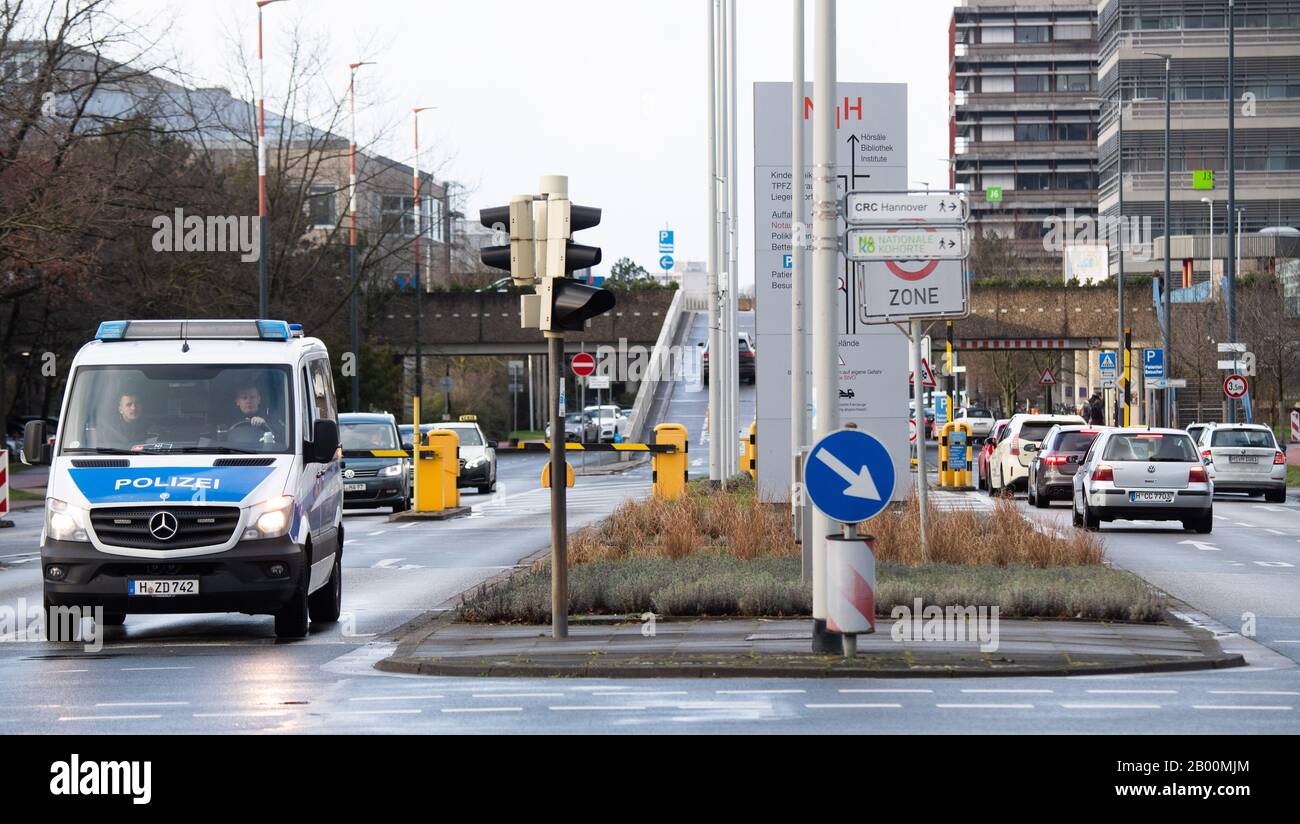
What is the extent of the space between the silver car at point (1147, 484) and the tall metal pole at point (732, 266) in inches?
481

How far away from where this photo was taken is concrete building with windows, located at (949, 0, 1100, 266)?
14362 cm

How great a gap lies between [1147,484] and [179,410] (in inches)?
667

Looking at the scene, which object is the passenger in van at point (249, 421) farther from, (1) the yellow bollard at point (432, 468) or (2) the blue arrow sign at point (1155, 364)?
(2) the blue arrow sign at point (1155, 364)

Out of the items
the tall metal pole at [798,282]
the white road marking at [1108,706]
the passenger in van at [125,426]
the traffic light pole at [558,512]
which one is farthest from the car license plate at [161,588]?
the tall metal pole at [798,282]

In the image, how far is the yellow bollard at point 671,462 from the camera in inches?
1377

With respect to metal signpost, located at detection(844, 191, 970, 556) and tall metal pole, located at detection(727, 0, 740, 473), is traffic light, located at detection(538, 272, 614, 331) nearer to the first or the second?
metal signpost, located at detection(844, 191, 970, 556)

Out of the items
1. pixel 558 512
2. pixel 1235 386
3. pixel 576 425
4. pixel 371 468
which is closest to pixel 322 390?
pixel 558 512

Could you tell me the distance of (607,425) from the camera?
81500 millimetres

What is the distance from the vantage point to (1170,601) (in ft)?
57.3

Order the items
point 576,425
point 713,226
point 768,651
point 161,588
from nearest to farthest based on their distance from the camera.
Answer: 1. point 768,651
2. point 161,588
3. point 713,226
4. point 576,425

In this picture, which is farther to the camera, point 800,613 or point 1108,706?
point 800,613

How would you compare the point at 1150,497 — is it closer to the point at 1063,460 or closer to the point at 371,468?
the point at 1063,460
